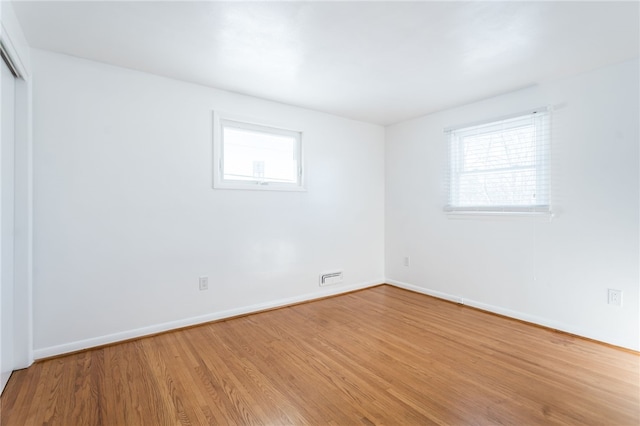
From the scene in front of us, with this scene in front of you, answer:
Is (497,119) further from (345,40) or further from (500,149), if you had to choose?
(345,40)

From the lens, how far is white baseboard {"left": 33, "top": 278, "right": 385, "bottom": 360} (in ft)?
7.63

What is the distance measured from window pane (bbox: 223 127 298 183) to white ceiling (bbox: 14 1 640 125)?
20.5 inches

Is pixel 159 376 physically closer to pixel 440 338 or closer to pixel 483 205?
pixel 440 338

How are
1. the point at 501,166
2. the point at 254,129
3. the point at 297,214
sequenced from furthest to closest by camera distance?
the point at 297,214, the point at 254,129, the point at 501,166

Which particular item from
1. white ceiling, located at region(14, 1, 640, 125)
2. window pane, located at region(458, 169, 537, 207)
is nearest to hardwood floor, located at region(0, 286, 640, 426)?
window pane, located at region(458, 169, 537, 207)

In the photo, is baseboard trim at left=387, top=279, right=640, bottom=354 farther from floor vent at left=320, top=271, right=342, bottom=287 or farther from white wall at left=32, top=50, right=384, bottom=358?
white wall at left=32, top=50, right=384, bottom=358

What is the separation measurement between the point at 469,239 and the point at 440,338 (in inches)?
53.1

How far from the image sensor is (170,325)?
279 cm

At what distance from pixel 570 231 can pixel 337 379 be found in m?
2.44

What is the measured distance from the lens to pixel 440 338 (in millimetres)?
2629

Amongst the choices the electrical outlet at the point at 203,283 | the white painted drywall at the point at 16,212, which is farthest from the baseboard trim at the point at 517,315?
the white painted drywall at the point at 16,212

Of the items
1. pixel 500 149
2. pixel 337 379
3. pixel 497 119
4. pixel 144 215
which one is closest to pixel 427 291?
pixel 500 149

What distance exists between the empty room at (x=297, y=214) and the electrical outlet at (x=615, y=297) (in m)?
0.02

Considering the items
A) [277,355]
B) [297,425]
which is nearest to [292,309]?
[277,355]
